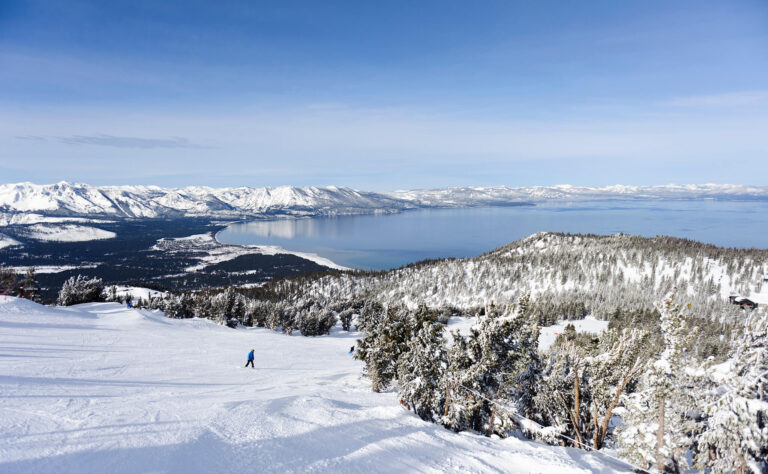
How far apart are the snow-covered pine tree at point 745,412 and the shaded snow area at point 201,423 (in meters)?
3.43

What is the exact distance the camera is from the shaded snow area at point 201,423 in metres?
8.77

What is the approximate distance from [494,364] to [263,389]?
11263 millimetres

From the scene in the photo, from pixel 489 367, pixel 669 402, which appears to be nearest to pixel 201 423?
pixel 489 367

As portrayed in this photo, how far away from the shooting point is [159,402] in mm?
13055

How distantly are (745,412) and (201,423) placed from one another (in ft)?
52.3

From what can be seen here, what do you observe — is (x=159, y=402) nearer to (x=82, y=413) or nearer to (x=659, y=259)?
(x=82, y=413)

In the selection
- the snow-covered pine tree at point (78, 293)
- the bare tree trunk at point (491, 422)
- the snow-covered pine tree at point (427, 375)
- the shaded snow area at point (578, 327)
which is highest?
the snow-covered pine tree at point (427, 375)

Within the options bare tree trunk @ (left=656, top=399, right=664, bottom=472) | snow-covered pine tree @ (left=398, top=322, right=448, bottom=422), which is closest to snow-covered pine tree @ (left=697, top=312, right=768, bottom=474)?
bare tree trunk @ (left=656, top=399, right=664, bottom=472)

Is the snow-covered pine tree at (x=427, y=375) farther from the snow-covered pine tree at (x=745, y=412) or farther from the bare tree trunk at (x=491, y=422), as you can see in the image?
the snow-covered pine tree at (x=745, y=412)

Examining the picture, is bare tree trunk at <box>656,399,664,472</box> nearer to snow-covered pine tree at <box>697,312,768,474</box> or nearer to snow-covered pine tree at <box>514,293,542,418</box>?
snow-covered pine tree at <box>697,312,768,474</box>

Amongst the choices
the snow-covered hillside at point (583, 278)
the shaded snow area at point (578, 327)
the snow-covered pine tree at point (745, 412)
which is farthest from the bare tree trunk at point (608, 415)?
the snow-covered hillside at point (583, 278)

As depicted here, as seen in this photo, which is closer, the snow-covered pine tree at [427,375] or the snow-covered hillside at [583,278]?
the snow-covered pine tree at [427,375]

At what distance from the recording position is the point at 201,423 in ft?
36.3

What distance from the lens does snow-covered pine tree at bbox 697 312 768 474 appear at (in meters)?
10.1
